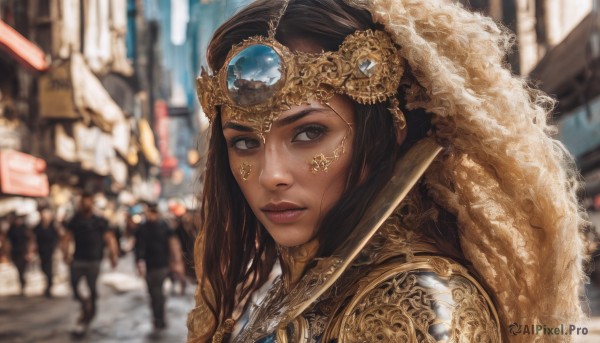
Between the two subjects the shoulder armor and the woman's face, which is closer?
the shoulder armor

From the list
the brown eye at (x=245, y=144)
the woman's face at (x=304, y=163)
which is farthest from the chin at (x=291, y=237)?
the brown eye at (x=245, y=144)

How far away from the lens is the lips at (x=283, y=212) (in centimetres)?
164

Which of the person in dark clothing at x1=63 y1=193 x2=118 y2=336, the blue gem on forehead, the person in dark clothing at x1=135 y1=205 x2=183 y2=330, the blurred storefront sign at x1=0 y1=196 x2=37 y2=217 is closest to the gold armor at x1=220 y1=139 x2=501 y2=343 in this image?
the blue gem on forehead

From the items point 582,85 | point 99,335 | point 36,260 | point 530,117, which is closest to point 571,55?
point 582,85

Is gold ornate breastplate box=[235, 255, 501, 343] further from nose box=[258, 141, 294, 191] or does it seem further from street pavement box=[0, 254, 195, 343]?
street pavement box=[0, 254, 195, 343]

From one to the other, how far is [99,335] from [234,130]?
9.09 m

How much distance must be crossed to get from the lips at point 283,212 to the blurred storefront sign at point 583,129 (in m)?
10.2

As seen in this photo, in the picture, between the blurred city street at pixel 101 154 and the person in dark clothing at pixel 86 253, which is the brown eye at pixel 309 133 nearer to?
the blurred city street at pixel 101 154

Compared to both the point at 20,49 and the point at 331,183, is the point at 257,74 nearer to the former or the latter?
the point at 331,183

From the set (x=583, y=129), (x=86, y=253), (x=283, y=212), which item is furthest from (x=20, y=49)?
(x=283, y=212)

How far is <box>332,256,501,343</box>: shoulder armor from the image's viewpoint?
129 cm

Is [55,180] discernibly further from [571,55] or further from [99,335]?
[571,55]

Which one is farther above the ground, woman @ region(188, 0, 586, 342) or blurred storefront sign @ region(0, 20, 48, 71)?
blurred storefront sign @ region(0, 20, 48, 71)

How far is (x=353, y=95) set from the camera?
A: 161cm
